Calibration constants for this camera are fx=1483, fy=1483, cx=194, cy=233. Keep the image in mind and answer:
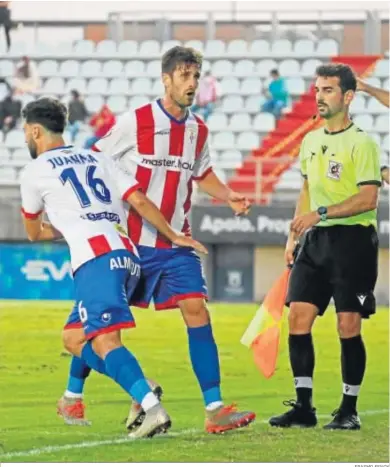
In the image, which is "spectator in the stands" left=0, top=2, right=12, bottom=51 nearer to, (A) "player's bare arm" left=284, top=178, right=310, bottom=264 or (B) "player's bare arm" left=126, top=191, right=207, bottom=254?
(A) "player's bare arm" left=284, top=178, right=310, bottom=264

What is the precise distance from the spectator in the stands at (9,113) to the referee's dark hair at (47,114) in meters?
21.0

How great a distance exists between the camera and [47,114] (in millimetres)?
7211

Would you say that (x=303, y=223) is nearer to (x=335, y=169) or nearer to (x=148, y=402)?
(x=335, y=169)

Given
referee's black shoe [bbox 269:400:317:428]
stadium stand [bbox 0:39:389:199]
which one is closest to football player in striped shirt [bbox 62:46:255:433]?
referee's black shoe [bbox 269:400:317:428]

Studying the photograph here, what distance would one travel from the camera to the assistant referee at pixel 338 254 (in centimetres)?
787

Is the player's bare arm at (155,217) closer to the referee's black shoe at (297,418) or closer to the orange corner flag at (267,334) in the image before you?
the referee's black shoe at (297,418)

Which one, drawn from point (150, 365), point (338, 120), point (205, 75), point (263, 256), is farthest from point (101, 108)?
point (338, 120)

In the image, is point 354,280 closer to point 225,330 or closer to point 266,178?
point 225,330

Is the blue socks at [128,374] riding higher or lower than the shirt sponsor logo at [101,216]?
lower

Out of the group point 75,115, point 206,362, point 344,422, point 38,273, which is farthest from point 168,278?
point 75,115

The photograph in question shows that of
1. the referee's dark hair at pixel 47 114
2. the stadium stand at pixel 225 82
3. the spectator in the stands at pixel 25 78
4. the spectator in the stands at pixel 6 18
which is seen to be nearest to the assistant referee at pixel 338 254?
the referee's dark hair at pixel 47 114

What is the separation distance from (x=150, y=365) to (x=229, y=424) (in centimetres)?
489

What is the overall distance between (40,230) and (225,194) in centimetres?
116

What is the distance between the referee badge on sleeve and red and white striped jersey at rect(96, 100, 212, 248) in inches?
30.5
